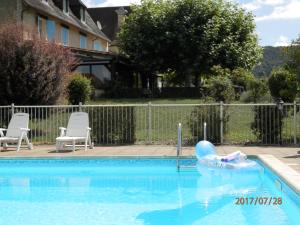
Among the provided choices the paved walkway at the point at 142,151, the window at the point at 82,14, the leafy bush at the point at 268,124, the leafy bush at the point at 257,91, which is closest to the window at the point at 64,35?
the window at the point at 82,14

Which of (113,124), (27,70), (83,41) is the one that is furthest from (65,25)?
(113,124)

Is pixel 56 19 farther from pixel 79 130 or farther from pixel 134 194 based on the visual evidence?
pixel 134 194

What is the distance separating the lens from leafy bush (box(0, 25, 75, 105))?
16.2 m

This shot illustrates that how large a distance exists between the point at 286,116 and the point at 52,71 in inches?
316

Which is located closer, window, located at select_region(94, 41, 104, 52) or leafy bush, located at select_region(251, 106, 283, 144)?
leafy bush, located at select_region(251, 106, 283, 144)

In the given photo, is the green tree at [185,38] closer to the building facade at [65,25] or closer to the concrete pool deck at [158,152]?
the building facade at [65,25]

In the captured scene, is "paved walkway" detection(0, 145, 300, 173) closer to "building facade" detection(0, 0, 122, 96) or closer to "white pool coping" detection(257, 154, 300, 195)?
"white pool coping" detection(257, 154, 300, 195)

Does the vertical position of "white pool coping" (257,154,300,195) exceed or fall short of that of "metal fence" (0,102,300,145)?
it falls short

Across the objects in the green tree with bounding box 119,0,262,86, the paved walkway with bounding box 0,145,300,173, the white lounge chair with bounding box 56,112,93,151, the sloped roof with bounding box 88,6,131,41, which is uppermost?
the sloped roof with bounding box 88,6,131,41

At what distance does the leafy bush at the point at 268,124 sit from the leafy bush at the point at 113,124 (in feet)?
12.5

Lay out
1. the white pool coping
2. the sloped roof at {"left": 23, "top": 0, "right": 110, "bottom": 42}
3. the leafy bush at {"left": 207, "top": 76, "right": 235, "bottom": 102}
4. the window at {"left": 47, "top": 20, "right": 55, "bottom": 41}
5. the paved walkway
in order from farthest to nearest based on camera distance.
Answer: the window at {"left": 47, "top": 20, "right": 55, "bottom": 41}, the sloped roof at {"left": 23, "top": 0, "right": 110, "bottom": 42}, the leafy bush at {"left": 207, "top": 76, "right": 235, "bottom": 102}, the paved walkway, the white pool coping

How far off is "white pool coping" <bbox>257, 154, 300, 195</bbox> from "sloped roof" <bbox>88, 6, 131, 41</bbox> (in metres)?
45.0

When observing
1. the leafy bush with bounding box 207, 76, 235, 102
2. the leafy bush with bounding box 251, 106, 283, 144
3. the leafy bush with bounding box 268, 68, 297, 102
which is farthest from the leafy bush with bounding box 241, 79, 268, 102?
the leafy bush with bounding box 251, 106, 283, 144

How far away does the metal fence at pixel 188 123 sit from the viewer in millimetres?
14305
